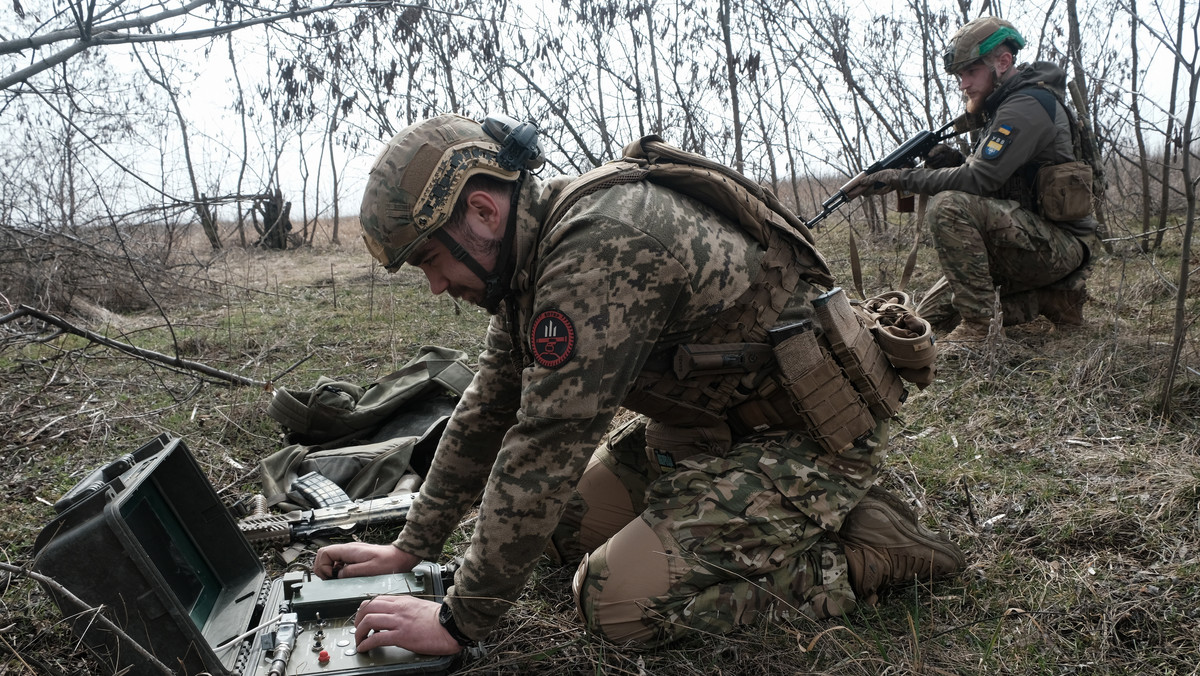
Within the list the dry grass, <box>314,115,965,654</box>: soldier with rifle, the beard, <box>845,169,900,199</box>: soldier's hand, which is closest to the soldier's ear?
<box>314,115,965,654</box>: soldier with rifle

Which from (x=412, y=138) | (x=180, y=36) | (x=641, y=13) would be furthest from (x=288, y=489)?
(x=641, y=13)

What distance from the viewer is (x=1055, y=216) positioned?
5.03 m

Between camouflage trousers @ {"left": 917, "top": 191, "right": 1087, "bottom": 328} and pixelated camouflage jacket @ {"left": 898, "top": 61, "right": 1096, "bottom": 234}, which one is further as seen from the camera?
camouflage trousers @ {"left": 917, "top": 191, "right": 1087, "bottom": 328}

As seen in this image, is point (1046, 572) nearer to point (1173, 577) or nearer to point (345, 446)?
point (1173, 577)

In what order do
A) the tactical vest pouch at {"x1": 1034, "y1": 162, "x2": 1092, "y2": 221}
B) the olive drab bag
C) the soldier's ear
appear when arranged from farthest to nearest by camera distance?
the tactical vest pouch at {"x1": 1034, "y1": 162, "x2": 1092, "y2": 221}, the olive drab bag, the soldier's ear

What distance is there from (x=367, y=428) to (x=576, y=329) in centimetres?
228

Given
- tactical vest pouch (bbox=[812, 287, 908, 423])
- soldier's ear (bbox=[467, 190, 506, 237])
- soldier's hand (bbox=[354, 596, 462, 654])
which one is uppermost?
soldier's ear (bbox=[467, 190, 506, 237])

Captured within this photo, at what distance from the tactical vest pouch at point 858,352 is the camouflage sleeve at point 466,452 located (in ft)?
3.04

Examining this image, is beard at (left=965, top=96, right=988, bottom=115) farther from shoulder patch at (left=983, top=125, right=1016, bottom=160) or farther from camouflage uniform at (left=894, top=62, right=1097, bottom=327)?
shoulder patch at (left=983, top=125, right=1016, bottom=160)

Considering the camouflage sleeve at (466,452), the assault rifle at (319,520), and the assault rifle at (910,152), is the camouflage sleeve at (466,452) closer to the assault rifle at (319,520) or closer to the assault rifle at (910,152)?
the assault rifle at (319,520)

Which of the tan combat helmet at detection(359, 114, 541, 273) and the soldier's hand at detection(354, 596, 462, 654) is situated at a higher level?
the tan combat helmet at detection(359, 114, 541, 273)

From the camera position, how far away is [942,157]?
5367 mm

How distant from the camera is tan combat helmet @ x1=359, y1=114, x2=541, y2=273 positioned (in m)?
1.98

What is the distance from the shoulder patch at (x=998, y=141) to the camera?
483 cm
